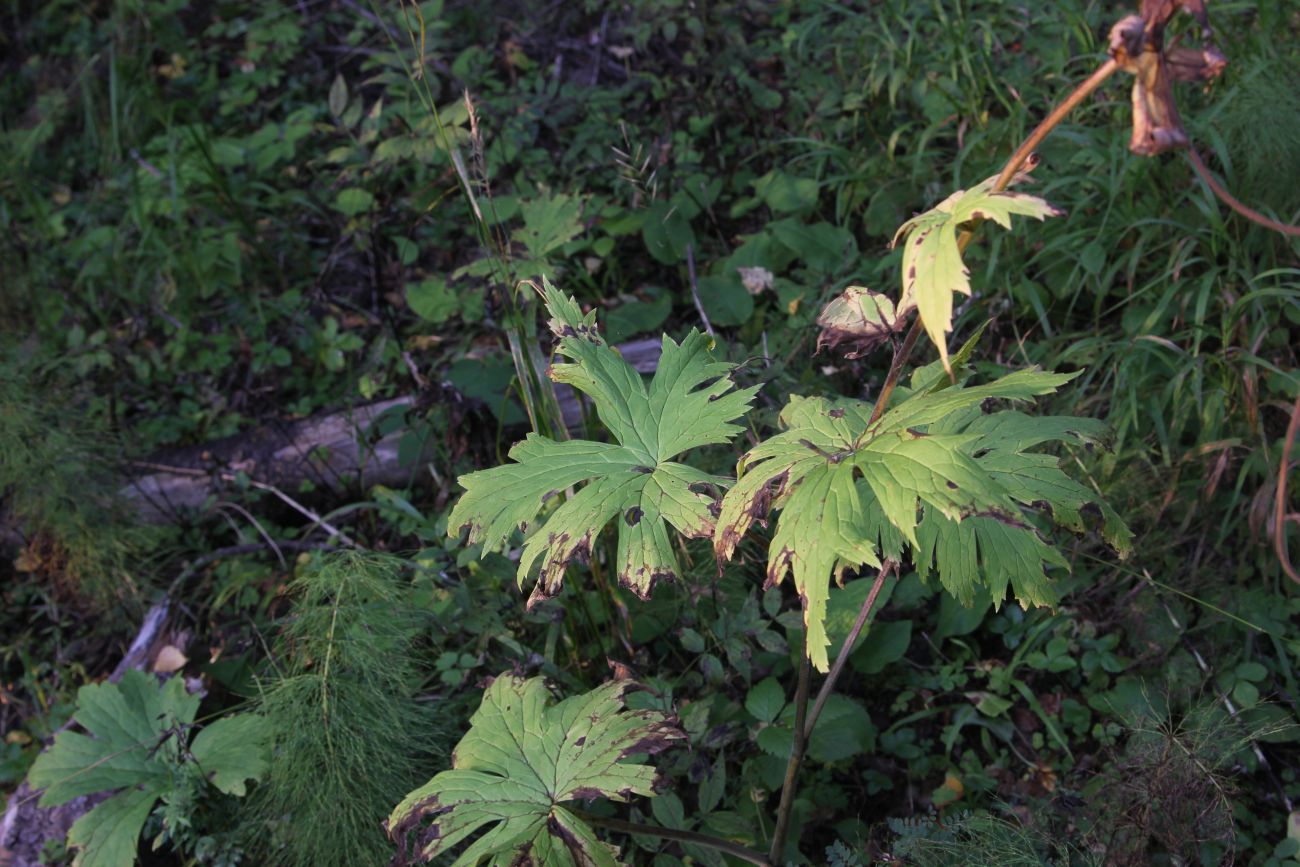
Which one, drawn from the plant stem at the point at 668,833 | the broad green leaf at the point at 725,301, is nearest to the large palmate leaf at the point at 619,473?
the plant stem at the point at 668,833

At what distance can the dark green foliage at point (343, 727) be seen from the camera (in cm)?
220

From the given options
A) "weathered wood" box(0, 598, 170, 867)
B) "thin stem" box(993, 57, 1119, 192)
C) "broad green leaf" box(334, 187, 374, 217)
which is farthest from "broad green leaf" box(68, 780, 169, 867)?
"broad green leaf" box(334, 187, 374, 217)

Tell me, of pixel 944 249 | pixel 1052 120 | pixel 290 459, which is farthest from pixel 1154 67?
pixel 290 459

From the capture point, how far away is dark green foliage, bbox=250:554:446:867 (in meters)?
2.20

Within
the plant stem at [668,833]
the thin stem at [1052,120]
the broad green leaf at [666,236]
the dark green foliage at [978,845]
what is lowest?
the dark green foliage at [978,845]

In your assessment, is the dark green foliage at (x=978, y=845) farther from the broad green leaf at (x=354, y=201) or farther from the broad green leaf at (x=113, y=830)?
the broad green leaf at (x=354, y=201)

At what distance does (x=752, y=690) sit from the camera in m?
2.31

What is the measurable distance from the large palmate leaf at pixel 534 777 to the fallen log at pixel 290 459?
5.06ft

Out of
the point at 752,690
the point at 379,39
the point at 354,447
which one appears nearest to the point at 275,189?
the point at 379,39

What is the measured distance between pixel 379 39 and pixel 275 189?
1054 mm

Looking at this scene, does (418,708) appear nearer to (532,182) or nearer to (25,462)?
(25,462)

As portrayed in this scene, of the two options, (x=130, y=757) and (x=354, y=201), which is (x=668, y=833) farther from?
(x=354, y=201)

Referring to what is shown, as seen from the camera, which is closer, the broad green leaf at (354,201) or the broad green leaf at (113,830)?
the broad green leaf at (113,830)

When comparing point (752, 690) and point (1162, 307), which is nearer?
point (752, 690)
